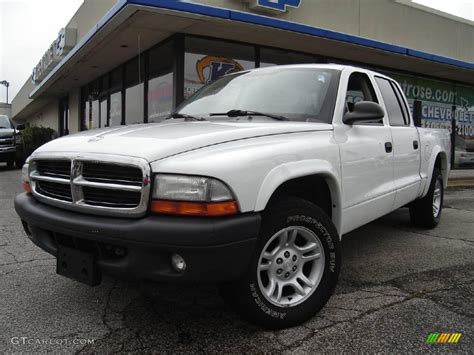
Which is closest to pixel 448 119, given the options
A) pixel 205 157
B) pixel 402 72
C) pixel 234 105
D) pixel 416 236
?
pixel 402 72

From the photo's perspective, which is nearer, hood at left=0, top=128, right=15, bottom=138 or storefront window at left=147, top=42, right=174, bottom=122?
storefront window at left=147, top=42, right=174, bottom=122

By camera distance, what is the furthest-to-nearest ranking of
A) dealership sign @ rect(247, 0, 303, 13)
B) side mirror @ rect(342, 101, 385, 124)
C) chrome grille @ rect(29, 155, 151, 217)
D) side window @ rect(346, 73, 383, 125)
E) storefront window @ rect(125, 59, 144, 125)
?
storefront window @ rect(125, 59, 144, 125)
dealership sign @ rect(247, 0, 303, 13)
side window @ rect(346, 73, 383, 125)
side mirror @ rect(342, 101, 385, 124)
chrome grille @ rect(29, 155, 151, 217)

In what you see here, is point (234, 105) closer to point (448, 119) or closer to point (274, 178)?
point (274, 178)

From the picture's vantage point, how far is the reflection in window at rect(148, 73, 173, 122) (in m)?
10.3

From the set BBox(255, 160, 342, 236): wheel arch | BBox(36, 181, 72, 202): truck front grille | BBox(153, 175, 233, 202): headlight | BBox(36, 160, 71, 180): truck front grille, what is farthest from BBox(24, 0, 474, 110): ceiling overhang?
BBox(153, 175, 233, 202): headlight

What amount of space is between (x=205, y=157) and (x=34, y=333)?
60.0 inches

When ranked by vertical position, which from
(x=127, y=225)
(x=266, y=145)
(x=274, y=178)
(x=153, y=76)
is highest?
(x=153, y=76)

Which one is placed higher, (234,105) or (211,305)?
(234,105)

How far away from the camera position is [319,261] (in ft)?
9.34

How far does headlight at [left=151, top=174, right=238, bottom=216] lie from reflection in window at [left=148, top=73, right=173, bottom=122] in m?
7.95

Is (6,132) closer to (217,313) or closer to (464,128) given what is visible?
(217,313)

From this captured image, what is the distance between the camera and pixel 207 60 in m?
10.1

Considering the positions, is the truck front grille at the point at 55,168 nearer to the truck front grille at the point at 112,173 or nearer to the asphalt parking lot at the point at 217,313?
the truck front grille at the point at 112,173

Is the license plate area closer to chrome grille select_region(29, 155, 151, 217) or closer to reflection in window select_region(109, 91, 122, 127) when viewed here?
chrome grille select_region(29, 155, 151, 217)
